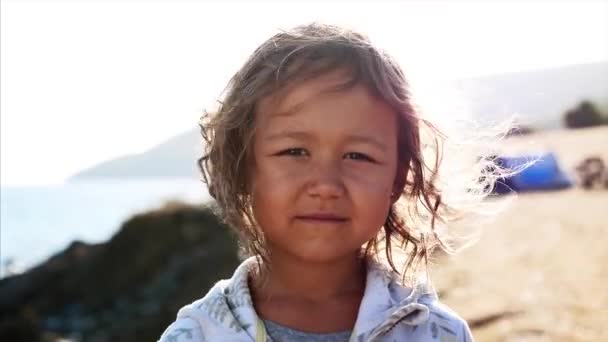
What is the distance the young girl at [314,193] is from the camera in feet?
5.82

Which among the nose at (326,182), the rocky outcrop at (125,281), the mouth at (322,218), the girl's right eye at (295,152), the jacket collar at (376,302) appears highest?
the girl's right eye at (295,152)

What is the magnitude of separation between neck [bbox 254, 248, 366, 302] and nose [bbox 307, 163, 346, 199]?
0.22 m

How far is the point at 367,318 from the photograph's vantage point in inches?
70.1

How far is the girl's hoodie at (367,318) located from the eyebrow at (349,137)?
292 mm

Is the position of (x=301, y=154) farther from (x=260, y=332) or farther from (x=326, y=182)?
(x=260, y=332)

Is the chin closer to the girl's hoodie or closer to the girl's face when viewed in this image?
the girl's face

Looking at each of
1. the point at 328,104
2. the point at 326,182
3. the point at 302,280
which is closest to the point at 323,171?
the point at 326,182

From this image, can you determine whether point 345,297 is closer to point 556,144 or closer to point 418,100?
point 418,100

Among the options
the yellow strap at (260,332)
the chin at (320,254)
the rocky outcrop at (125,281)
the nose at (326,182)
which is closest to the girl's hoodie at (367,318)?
the yellow strap at (260,332)

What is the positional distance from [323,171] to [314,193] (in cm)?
5

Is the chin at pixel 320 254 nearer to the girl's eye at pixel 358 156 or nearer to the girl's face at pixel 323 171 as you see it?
the girl's face at pixel 323 171

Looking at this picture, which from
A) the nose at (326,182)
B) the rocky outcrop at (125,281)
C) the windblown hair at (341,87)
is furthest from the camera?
the rocky outcrop at (125,281)

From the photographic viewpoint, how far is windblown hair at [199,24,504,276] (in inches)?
73.1

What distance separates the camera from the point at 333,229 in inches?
70.1
